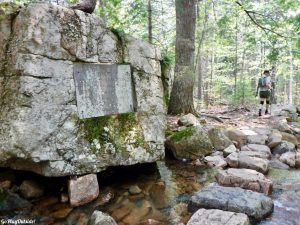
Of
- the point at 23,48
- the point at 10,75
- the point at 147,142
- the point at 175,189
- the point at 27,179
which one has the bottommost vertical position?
the point at 175,189

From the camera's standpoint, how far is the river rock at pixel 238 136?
8.41 m

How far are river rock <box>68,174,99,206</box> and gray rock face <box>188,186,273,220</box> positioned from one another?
1689 mm

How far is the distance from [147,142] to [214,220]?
2343 mm

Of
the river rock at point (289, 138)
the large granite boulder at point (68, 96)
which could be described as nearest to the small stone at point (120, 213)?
the large granite boulder at point (68, 96)

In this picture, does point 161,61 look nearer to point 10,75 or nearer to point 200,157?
point 200,157

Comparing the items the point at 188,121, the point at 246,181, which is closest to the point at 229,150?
the point at 188,121

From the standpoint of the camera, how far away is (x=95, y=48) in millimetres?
5555

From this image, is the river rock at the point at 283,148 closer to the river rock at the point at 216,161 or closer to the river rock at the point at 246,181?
the river rock at the point at 216,161

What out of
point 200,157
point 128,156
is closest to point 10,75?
point 128,156

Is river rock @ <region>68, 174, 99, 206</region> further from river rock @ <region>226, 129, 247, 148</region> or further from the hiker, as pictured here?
the hiker

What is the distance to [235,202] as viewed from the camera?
449 cm

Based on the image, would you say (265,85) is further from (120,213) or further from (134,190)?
(120,213)

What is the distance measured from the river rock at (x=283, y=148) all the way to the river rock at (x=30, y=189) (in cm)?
605

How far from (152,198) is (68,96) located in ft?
7.73
